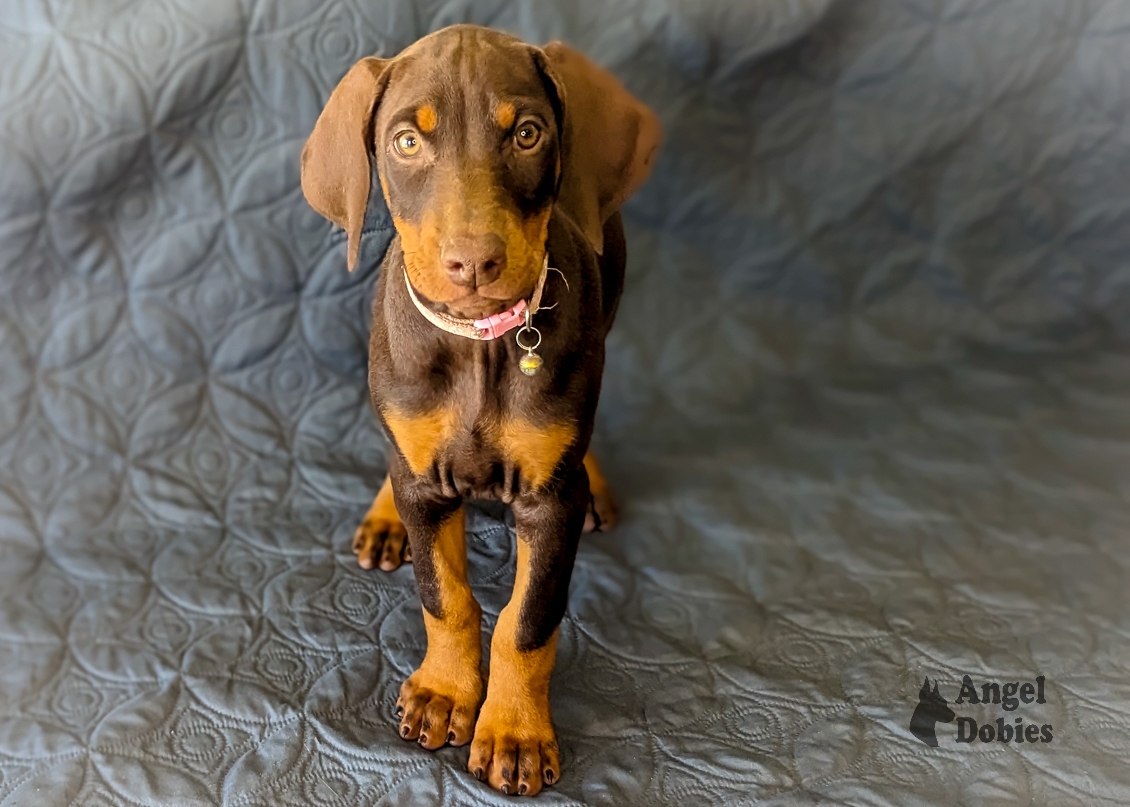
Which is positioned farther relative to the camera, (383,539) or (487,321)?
(383,539)

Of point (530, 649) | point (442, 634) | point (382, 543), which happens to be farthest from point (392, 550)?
point (530, 649)

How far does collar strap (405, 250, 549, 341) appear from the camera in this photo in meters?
1.26

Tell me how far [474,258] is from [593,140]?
0.31 meters

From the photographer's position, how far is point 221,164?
2107 mm

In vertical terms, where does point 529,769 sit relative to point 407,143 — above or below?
below

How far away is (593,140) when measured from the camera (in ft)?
4.19

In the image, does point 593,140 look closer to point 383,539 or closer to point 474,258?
point 474,258

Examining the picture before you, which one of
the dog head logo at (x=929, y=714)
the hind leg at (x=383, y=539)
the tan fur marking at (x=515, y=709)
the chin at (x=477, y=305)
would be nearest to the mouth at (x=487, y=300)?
the chin at (x=477, y=305)

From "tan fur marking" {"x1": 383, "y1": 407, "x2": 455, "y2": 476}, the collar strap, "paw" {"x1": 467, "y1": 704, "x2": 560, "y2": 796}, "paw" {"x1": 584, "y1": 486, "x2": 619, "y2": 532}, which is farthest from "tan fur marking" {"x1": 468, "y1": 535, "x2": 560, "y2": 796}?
"paw" {"x1": 584, "y1": 486, "x2": 619, "y2": 532}

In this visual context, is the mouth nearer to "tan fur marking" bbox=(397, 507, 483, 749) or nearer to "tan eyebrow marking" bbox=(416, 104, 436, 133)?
"tan eyebrow marking" bbox=(416, 104, 436, 133)

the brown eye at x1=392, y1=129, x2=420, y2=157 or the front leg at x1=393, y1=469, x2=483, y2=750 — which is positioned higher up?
the brown eye at x1=392, y1=129, x2=420, y2=157

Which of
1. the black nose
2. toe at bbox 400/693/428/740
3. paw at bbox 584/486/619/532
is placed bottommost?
toe at bbox 400/693/428/740

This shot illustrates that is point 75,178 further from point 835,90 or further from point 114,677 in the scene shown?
point 835,90

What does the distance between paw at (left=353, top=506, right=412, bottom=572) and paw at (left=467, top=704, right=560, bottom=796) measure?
1.60 feet
